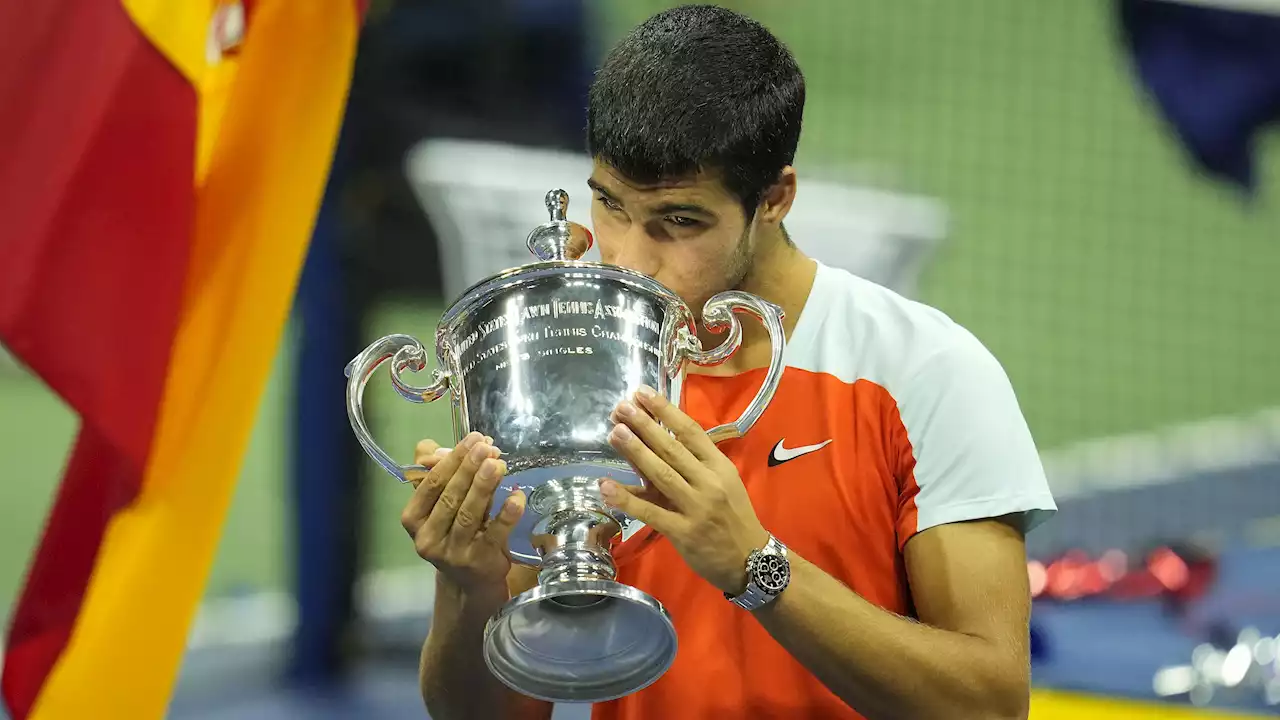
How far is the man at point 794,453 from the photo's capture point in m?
1.60

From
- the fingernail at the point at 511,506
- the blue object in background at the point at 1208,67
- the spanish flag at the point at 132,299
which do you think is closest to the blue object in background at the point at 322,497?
the spanish flag at the point at 132,299

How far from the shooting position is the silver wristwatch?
1450 millimetres

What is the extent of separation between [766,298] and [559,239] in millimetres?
358

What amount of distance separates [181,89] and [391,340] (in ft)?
5.39

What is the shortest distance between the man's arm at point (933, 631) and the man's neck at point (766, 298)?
13.2 inches

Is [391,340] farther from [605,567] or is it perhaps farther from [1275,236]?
[1275,236]

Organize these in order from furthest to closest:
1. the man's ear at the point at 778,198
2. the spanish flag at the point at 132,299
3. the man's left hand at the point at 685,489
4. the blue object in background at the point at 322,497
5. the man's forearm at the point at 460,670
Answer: the blue object in background at the point at 322,497
the spanish flag at the point at 132,299
the man's ear at the point at 778,198
the man's forearm at the point at 460,670
the man's left hand at the point at 685,489

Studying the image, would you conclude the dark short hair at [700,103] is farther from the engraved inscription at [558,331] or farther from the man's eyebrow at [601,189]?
the engraved inscription at [558,331]

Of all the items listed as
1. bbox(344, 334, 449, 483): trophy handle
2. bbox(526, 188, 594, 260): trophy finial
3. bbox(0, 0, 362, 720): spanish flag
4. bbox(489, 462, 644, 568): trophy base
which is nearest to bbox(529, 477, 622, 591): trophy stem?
bbox(489, 462, 644, 568): trophy base

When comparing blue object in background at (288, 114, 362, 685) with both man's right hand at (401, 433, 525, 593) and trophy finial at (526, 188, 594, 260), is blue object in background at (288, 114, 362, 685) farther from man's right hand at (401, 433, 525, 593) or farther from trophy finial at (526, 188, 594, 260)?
man's right hand at (401, 433, 525, 593)

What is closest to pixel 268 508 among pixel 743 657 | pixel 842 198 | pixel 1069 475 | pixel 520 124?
pixel 520 124

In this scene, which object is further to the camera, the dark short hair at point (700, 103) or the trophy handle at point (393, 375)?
the dark short hair at point (700, 103)

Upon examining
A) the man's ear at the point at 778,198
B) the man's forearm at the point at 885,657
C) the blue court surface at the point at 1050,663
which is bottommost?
the man's forearm at the point at 885,657

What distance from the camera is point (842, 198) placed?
5.45m
